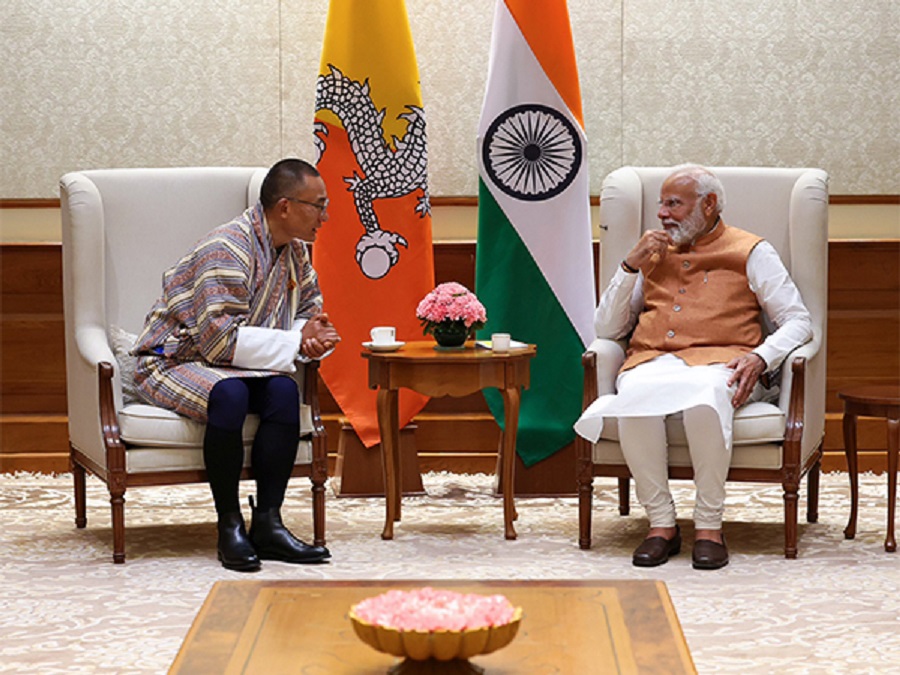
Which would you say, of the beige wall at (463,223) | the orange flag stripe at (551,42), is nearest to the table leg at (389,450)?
the orange flag stripe at (551,42)

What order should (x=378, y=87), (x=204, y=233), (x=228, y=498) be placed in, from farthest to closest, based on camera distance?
1. (x=378, y=87)
2. (x=204, y=233)
3. (x=228, y=498)

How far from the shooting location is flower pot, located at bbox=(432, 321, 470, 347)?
4633 millimetres

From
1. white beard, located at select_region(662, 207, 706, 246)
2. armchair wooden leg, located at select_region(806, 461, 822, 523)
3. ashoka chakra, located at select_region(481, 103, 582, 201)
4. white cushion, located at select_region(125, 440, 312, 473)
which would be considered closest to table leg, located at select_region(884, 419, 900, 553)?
armchair wooden leg, located at select_region(806, 461, 822, 523)

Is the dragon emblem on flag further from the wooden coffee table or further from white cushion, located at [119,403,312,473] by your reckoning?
the wooden coffee table

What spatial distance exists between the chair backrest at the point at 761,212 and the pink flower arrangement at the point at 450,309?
0.49m

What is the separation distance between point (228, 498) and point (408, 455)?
1.28 metres

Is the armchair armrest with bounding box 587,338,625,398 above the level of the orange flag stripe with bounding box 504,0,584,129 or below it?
below

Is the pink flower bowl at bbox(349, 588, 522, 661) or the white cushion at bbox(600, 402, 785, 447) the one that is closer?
the pink flower bowl at bbox(349, 588, 522, 661)

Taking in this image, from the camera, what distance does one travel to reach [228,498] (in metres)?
4.26

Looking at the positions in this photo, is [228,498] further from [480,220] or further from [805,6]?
[805,6]

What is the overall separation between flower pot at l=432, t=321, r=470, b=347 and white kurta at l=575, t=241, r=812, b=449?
458mm

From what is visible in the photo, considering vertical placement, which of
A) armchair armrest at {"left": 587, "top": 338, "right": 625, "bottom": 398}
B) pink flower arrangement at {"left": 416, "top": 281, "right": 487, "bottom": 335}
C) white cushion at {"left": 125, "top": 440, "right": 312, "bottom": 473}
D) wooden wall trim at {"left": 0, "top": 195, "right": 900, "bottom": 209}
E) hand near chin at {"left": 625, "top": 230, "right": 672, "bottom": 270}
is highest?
wooden wall trim at {"left": 0, "top": 195, "right": 900, "bottom": 209}

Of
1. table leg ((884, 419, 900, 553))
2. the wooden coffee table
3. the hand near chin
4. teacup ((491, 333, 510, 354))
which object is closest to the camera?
the wooden coffee table

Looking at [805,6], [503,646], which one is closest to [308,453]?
[503,646]
